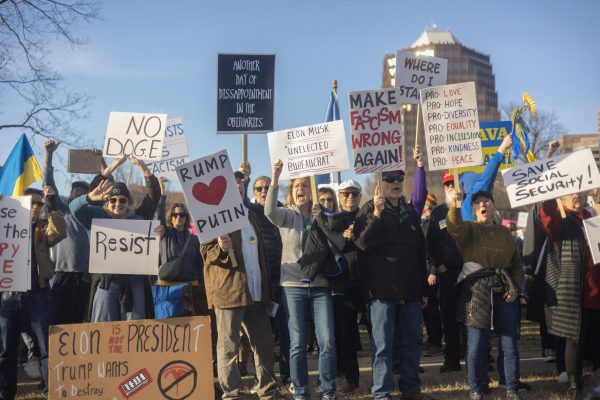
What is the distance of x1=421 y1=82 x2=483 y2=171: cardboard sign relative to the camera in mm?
8852

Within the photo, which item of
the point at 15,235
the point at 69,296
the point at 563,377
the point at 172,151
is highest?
the point at 172,151

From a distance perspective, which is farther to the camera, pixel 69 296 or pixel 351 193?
pixel 69 296

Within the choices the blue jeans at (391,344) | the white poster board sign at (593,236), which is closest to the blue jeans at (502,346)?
the blue jeans at (391,344)

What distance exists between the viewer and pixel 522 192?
26.0ft

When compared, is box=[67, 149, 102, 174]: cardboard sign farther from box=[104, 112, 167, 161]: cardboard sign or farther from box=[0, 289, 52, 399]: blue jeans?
box=[0, 289, 52, 399]: blue jeans

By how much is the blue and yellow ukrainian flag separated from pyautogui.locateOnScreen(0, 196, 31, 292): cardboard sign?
1111 mm

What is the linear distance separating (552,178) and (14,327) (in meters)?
5.61

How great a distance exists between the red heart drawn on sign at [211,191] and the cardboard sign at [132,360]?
3.57 feet

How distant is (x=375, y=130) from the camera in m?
8.64

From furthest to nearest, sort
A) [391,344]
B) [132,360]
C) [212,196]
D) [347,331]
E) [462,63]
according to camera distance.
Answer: [462,63]
[347,331]
[391,344]
[212,196]
[132,360]

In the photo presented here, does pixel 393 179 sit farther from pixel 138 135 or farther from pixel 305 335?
pixel 138 135

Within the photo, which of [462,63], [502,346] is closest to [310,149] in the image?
[502,346]

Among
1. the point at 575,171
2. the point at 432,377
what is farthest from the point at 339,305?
the point at 575,171

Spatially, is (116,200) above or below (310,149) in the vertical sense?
below
